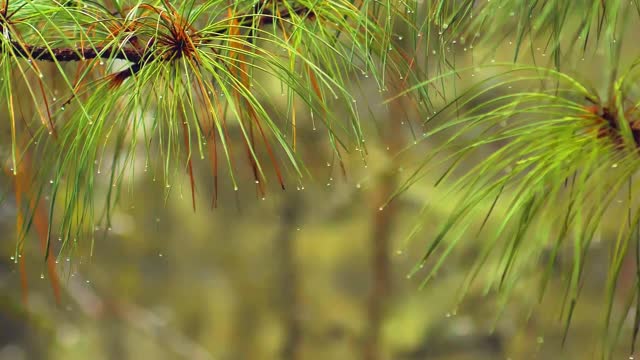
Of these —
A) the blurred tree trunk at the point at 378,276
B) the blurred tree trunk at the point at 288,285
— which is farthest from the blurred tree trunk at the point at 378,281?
the blurred tree trunk at the point at 288,285

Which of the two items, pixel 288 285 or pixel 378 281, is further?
pixel 288 285

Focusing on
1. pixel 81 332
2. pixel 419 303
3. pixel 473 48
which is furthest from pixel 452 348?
pixel 473 48

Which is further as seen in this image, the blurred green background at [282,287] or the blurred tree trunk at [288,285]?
the blurred tree trunk at [288,285]

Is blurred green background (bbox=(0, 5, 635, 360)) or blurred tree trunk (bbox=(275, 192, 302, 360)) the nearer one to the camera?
blurred green background (bbox=(0, 5, 635, 360))

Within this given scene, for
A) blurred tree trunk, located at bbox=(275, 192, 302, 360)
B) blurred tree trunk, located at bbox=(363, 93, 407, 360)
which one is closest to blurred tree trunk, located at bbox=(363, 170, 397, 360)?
blurred tree trunk, located at bbox=(363, 93, 407, 360)

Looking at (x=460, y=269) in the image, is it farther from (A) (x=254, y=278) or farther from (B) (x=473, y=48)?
(B) (x=473, y=48)

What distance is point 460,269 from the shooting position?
2.42m

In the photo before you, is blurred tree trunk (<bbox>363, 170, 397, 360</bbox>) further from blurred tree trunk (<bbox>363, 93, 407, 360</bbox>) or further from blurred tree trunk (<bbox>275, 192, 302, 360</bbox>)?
blurred tree trunk (<bbox>275, 192, 302, 360</bbox>)

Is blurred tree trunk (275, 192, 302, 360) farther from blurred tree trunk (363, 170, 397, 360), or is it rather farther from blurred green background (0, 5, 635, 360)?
blurred tree trunk (363, 170, 397, 360)

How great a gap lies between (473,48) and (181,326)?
2.15 meters

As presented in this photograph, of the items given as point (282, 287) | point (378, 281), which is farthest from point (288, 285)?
point (378, 281)

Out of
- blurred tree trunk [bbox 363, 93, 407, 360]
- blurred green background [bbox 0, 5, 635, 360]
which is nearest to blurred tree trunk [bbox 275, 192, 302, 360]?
blurred green background [bbox 0, 5, 635, 360]

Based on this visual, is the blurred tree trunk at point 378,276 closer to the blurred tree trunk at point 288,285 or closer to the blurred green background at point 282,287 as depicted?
the blurred green background at point 282,287

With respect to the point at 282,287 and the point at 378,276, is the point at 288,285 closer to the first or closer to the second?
the point at 282,287
